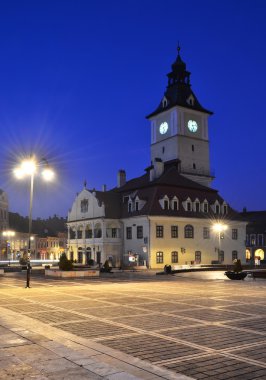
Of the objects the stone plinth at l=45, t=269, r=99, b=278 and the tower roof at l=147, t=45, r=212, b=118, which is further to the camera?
the tower roof at l=147, t=45, r=212, b=118

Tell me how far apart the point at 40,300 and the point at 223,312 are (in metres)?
8.22

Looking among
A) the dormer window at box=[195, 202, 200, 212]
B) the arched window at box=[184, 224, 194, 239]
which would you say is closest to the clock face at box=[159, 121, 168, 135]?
the dormer window at box=[195, 202, 200, 212]

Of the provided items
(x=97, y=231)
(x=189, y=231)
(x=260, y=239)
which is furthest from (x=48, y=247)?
(x=189, y=231)

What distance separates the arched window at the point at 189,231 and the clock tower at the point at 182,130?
535 inches

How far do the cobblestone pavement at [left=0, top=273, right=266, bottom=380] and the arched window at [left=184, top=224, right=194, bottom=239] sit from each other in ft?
131

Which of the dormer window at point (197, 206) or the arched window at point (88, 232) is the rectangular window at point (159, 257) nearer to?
the dormer window at point (197, 206)

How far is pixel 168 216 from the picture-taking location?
5881 centimetres

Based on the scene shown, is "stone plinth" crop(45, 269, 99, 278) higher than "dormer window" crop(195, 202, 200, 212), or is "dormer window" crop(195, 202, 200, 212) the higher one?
"dormer window" crop(195, 202, 200, 212)

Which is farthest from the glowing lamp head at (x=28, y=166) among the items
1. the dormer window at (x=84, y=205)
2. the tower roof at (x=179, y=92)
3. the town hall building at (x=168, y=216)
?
the tower roof at (x=179, y=92)

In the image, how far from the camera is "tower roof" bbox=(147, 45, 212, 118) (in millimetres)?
77562

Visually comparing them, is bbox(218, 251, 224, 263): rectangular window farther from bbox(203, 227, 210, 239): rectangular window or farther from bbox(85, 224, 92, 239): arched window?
bbox(85, 224, 92, 239): arched window

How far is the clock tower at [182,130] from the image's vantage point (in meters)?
75.1

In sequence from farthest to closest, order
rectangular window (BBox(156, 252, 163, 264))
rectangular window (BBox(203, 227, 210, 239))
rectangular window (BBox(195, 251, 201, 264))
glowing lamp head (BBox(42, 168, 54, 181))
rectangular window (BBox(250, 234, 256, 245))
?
rectangular window (BBox(250, 234, 256, 245)) < rectangular window (BBox(203, 227, 210, 239)) < rectangular window (BBox(195, 251, 201, 264)) < rectangular window (BBox(156, 252, 163, 264)) < glowing lamp head (BBox(42, 168, 54, 181))

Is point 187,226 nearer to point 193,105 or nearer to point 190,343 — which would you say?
point 193,105
